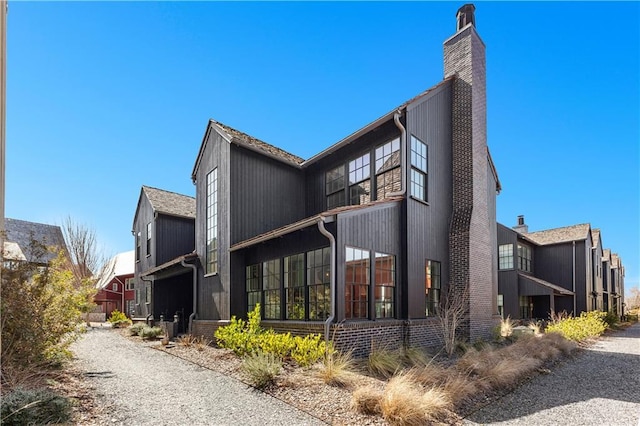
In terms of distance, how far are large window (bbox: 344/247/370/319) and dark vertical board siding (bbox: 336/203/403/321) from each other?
252 mm

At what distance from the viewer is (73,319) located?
911cm

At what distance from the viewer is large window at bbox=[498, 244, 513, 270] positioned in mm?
24484

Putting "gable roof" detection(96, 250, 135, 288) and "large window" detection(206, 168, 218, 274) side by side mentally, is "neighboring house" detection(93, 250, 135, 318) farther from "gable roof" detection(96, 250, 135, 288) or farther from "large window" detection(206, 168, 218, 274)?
"large window" detection(206, 168, 218, 274)

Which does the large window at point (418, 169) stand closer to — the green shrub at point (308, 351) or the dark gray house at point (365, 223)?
the dark gray house at point (365, 223)

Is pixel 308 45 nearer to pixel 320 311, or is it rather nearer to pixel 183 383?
pixel 320 311

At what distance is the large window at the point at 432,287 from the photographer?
13.0 m

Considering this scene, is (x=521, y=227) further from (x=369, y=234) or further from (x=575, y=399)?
(x=575, y=399)

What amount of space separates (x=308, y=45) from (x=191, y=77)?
11.8 feet

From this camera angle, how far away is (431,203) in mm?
13344

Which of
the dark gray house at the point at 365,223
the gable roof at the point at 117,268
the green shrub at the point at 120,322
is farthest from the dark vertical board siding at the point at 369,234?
the gable roof at the point at 117,268

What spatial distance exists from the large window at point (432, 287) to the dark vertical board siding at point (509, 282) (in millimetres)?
12394

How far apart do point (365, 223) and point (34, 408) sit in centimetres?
798

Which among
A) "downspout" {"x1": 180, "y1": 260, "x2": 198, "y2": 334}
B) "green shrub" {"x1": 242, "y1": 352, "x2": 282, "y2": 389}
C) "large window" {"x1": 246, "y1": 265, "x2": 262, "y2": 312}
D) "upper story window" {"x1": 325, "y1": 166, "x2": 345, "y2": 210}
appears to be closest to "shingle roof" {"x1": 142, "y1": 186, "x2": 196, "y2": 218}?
"downspout" {"x1": 180, "y1": 260, "x2": 198, "y2": 334}

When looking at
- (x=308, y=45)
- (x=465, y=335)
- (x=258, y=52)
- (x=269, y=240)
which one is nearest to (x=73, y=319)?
(x=269, y=240)
